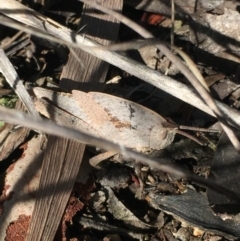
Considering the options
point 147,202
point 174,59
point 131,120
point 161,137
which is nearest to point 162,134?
point 161,137

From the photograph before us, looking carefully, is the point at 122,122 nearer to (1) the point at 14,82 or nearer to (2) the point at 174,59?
(1) the point at 14,82

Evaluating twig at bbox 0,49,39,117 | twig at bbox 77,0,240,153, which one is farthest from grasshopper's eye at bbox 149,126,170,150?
twig at bbox 0,49,39,117

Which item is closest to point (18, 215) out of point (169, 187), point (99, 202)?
point (99, 202)

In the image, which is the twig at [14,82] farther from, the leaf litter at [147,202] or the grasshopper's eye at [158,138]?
the grasshopper's eye at [158,138]

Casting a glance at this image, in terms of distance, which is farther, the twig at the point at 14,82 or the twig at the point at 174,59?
the twig at the point at 14,82

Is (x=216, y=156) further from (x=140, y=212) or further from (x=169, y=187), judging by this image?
(x=140, y=212)

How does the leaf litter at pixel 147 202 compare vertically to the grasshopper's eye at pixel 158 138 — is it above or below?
below

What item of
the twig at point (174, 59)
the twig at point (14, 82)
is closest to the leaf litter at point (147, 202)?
the twig at point (14, 82)

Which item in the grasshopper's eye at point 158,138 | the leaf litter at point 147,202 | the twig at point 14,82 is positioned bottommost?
the leaf litter at point 147,202
